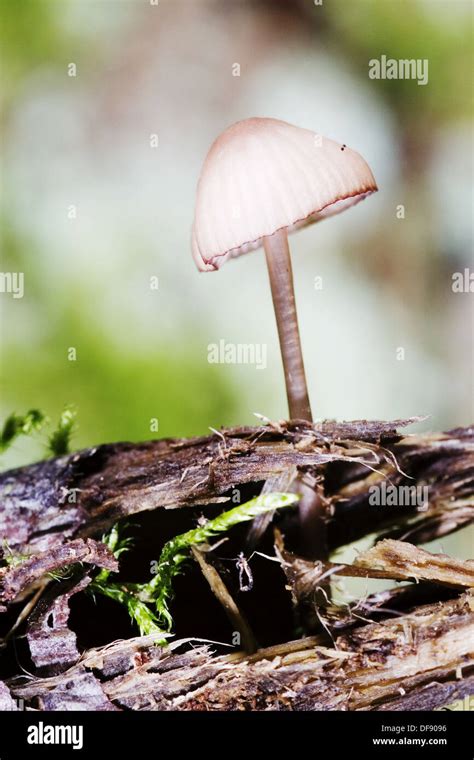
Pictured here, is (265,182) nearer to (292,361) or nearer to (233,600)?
(292,361)

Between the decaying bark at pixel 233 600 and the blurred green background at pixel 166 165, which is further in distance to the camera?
the blurred green background at pixel 166 165

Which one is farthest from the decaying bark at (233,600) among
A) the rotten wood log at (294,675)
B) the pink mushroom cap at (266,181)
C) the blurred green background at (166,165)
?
the blurred green background at (166,165)

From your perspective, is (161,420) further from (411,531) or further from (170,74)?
(170,74)

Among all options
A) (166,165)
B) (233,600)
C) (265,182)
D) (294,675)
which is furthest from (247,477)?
(166,165)

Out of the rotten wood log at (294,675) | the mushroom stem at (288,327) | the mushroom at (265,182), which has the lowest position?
the rotten wood log at (294,675)

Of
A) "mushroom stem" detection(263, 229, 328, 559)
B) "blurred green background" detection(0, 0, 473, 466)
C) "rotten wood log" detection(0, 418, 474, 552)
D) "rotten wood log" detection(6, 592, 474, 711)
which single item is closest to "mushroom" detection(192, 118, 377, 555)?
"mushroom stem" detection(263, 229, 328, 559)

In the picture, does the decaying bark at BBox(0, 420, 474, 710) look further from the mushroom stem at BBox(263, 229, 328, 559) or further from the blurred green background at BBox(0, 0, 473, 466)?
the blurred green background at BBox(0, 0, 473, 466)

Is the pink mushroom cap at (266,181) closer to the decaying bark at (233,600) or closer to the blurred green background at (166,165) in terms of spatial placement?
the decaying bark at (233,600)
